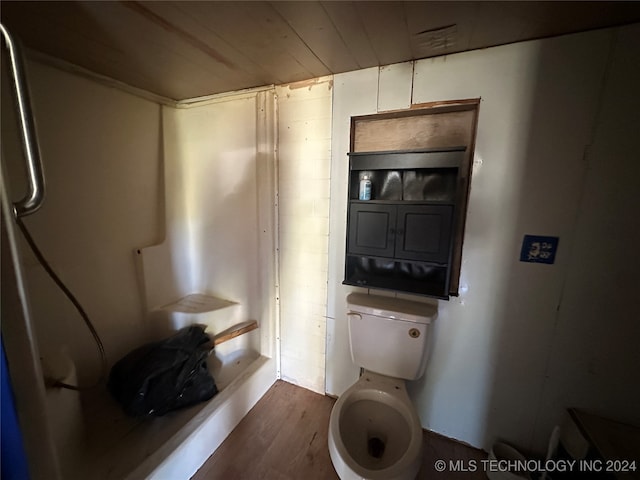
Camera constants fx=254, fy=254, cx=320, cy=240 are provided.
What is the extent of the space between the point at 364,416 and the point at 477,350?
64 cm

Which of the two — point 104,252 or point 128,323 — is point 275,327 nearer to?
point 128,323

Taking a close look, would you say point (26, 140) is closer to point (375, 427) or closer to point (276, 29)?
point (276, 29)

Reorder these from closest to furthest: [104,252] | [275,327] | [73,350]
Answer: [73,350], [104,252], [275,327]

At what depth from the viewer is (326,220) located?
4.86 feet

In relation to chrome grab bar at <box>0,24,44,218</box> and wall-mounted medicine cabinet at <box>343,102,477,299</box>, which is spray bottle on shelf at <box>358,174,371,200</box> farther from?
chrome grab bar at <box>0,24,44,218</box>

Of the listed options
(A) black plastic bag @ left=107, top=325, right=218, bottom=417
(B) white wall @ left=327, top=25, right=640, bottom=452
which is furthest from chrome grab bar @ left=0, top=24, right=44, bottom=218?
(B) white wall @ left=327, top=25, right=640, bottom=452

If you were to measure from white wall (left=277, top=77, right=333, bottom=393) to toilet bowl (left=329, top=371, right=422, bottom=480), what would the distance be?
0.44 metres

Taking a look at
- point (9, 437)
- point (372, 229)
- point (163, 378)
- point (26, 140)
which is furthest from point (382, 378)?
point (26, 140)

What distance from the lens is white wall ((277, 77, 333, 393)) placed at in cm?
143

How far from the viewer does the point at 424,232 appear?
119 cm

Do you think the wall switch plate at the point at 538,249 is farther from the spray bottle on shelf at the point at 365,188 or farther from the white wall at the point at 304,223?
the white wall at the point at 304,223

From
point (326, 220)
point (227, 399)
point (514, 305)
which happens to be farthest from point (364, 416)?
point (326, 220)

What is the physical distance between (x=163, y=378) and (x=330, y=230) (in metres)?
1.18

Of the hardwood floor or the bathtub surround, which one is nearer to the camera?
the bathtub surround
